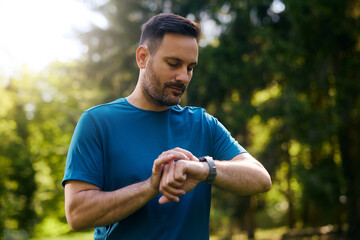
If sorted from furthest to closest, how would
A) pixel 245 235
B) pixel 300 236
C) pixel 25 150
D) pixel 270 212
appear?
pixel 270 212 → pixel 25 150 → pixel 245 235 → pixel 300 236

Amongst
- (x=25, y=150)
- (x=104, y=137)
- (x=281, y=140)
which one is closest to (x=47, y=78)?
(x=25, y=150)

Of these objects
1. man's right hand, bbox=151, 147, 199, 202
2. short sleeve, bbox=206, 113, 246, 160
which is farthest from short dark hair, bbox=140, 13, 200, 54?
man's right hand, bbox=151, 147, 199, 202

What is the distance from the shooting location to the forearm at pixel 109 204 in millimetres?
1616

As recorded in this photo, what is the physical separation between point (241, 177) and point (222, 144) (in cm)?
32

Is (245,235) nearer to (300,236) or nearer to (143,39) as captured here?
(300,236)

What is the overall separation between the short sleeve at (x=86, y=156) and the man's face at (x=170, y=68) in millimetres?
384

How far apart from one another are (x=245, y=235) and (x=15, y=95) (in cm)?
1619

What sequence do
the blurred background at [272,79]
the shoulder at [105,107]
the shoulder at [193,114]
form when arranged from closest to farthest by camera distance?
the shoulder at [105,107]
the shoulder at [193,114]
the blurred background at [272,79]

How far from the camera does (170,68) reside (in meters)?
1.94

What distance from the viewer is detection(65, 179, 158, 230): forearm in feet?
5.30

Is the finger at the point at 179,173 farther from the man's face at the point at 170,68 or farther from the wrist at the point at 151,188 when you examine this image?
the man's face at the point at 170,68

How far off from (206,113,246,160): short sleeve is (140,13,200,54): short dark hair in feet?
1.66

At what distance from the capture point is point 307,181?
1012 cm

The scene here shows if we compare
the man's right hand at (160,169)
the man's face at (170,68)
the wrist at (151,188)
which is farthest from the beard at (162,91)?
the wrist at (151,188)
